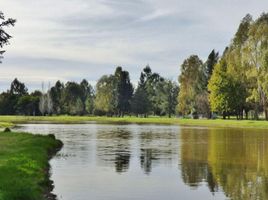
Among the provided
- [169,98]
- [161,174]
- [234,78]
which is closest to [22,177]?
[161,174]

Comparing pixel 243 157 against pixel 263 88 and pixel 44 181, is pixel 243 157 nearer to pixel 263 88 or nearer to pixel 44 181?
pixel 44 181

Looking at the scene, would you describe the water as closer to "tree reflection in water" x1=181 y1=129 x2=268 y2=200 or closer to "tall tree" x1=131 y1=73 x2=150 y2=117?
"tree reflection in water" x1=181 y1=129 x2=268 y2=200

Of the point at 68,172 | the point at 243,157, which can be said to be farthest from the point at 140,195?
the point at 243,157

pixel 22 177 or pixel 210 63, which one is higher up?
pixel 210 63

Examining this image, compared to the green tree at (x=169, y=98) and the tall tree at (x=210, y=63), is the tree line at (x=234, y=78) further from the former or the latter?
the green tree at (x=169, y=98)

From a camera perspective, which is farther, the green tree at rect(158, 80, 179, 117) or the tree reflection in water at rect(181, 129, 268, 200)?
the green tree at rect(158, 80, 179, 117)

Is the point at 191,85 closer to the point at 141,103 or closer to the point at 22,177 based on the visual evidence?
the point at 141,103

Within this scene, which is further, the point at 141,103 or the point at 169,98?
the point at 141,103

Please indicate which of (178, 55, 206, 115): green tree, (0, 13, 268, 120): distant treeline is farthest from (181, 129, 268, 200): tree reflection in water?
(178, 55, 206, 115): green tree

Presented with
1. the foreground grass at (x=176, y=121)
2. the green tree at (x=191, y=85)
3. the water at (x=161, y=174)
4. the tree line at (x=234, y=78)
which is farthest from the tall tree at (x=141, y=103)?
the water at (x=161, y=174)

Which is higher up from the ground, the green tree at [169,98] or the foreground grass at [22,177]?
the green tree at [169,98]

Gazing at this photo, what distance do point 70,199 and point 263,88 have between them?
8398 cm

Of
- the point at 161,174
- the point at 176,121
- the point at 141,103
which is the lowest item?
the point at 161,174

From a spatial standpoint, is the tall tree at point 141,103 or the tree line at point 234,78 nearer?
the tree line at point 234,78
